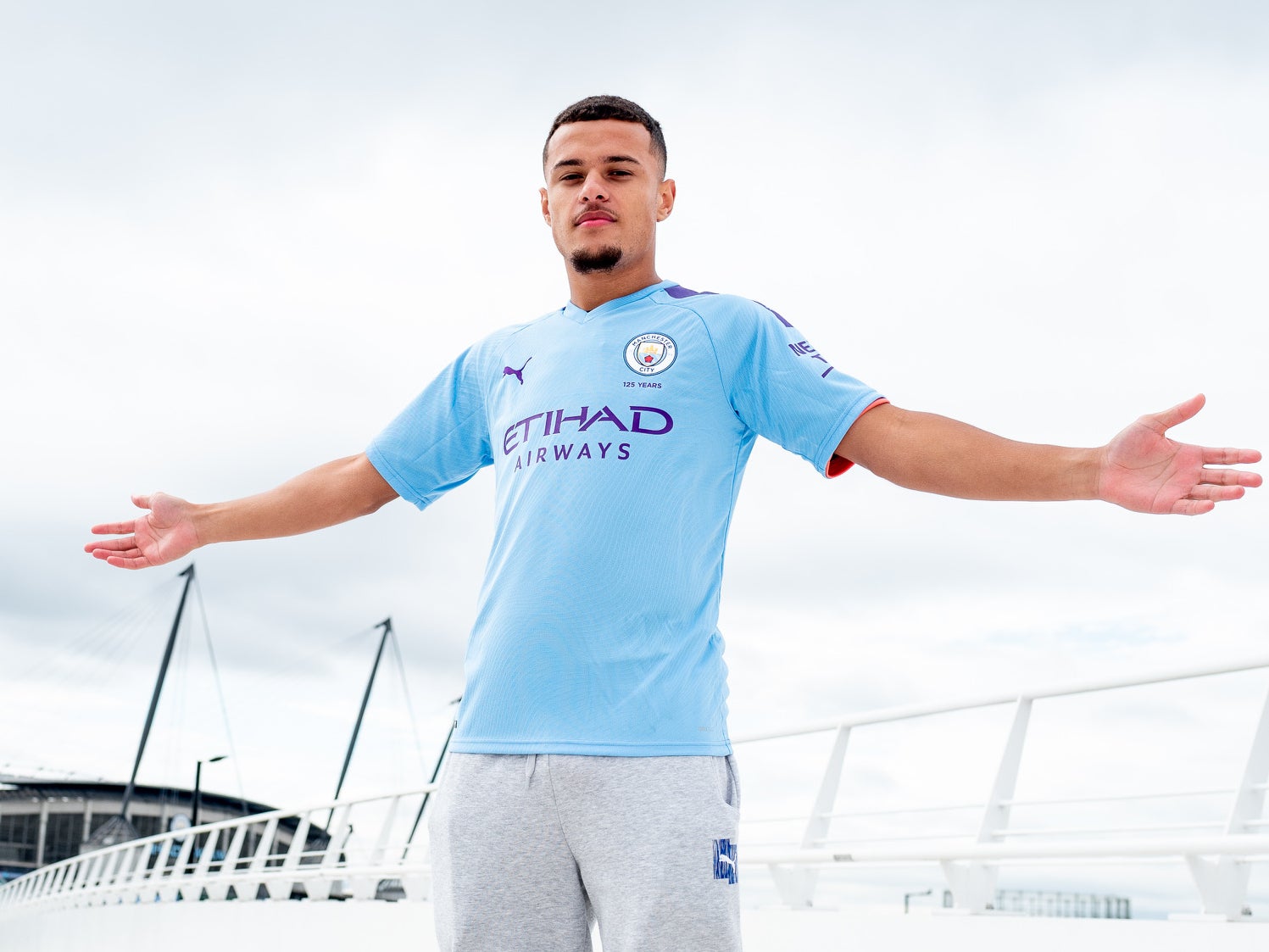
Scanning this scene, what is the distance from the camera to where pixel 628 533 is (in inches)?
84.6

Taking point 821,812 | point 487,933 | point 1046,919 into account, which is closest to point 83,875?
point 821,812

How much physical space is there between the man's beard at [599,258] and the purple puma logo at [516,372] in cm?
24

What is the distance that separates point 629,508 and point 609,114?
0.97 m

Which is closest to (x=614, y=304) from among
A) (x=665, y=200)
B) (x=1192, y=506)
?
(x=665, y=200)

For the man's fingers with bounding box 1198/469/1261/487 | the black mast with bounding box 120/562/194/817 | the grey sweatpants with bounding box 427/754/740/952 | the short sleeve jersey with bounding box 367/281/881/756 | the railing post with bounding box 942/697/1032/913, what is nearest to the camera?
the man's fingers with bounding box 1198/469/1261/487

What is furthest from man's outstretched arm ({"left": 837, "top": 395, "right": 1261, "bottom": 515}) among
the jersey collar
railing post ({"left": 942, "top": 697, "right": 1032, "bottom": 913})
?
railing post ({"left": 942, "top": 697, "right": 1032, "bottom": 913})

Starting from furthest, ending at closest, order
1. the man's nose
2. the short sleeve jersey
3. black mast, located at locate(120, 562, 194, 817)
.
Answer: black mast, located at locate(120, 562, 194, 817) → the man's nose → the short sleeve jersey

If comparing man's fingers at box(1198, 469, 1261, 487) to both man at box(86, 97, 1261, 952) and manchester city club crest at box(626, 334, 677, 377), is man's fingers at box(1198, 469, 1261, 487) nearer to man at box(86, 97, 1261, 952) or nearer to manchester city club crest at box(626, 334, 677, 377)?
man at box(86, 97, 1261, 952)

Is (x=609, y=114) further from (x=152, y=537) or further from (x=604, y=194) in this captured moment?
(x=152, y=537)

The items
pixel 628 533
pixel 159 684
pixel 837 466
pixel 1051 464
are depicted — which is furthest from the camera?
pixel 159 684

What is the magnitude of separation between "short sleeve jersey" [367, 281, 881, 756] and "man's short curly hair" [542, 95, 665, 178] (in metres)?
0.38

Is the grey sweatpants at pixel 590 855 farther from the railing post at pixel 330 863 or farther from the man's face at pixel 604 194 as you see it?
the railing post at pixel 330 863

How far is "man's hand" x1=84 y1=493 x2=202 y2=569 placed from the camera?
116 inches

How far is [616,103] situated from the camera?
2.60 metres
